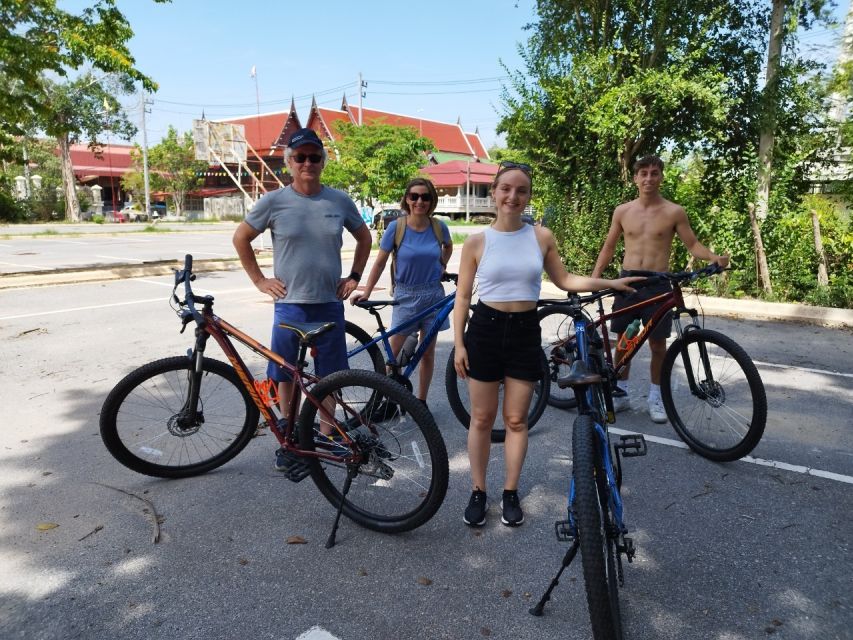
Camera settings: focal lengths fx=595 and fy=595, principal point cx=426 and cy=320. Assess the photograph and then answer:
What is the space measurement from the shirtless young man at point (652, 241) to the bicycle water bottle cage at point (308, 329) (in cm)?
219

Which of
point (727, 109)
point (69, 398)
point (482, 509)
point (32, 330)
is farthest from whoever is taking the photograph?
point (727, 109)

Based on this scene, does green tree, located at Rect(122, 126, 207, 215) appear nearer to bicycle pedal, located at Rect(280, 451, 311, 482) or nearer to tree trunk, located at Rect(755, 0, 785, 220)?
tree trunk, located at Rect(755, 0, 785, 220)

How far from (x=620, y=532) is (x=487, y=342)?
1.11 m

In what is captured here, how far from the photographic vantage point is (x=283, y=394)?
142 inches

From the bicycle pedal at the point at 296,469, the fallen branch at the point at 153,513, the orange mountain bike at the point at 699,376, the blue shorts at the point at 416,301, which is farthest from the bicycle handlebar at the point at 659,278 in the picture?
the fallen branch at the point at 153,513

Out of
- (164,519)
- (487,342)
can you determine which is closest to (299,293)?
(487,342)

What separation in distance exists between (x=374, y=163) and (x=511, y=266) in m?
19.9

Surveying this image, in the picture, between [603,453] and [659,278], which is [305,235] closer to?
[603,453]

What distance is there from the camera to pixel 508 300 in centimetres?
300

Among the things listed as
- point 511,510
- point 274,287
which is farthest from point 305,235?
point 511,510

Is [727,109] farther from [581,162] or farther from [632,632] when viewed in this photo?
[632,632]

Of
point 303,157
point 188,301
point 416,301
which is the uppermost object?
point 303,157

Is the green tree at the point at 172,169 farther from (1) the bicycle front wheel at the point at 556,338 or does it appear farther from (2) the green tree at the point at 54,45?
(1) the bicycle front wheel at the point at 556,338

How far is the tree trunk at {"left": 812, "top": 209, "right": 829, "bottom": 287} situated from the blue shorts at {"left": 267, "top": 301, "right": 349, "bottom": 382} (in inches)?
343
